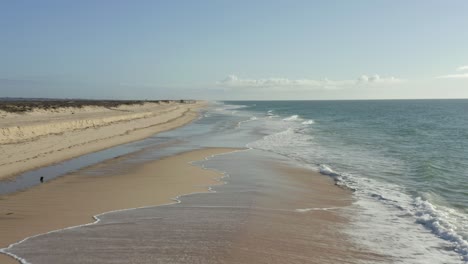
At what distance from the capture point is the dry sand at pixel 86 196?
30.3ft

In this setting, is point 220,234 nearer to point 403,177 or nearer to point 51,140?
point 403,177

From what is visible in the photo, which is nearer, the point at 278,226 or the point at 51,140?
the point at 278,226

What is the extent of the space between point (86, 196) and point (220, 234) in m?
5.26

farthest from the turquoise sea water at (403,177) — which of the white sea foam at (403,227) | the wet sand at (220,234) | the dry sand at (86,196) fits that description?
the dry sand at (86,196)

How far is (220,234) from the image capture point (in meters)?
8.59

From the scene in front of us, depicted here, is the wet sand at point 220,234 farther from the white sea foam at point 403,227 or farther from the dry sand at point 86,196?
the dry sand at point 86,196

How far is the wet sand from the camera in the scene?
737cm

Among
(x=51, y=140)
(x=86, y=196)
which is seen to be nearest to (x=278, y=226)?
(x=86, y=196)

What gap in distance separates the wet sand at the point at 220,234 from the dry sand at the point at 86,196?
619 millimetres

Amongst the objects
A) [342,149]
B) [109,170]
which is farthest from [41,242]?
[342,149]

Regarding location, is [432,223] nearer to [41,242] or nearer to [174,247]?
[174,247]

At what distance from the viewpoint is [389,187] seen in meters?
15.1

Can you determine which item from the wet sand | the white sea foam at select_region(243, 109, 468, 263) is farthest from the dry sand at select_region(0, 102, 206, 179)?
the white sea foam at select_region(243, 109, 468, 263)

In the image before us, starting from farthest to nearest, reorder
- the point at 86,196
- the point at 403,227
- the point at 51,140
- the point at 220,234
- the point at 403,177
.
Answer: the point at 51,140, the point at 403,177, the point at 86,196, the point at 403,227, the point at 220,234
